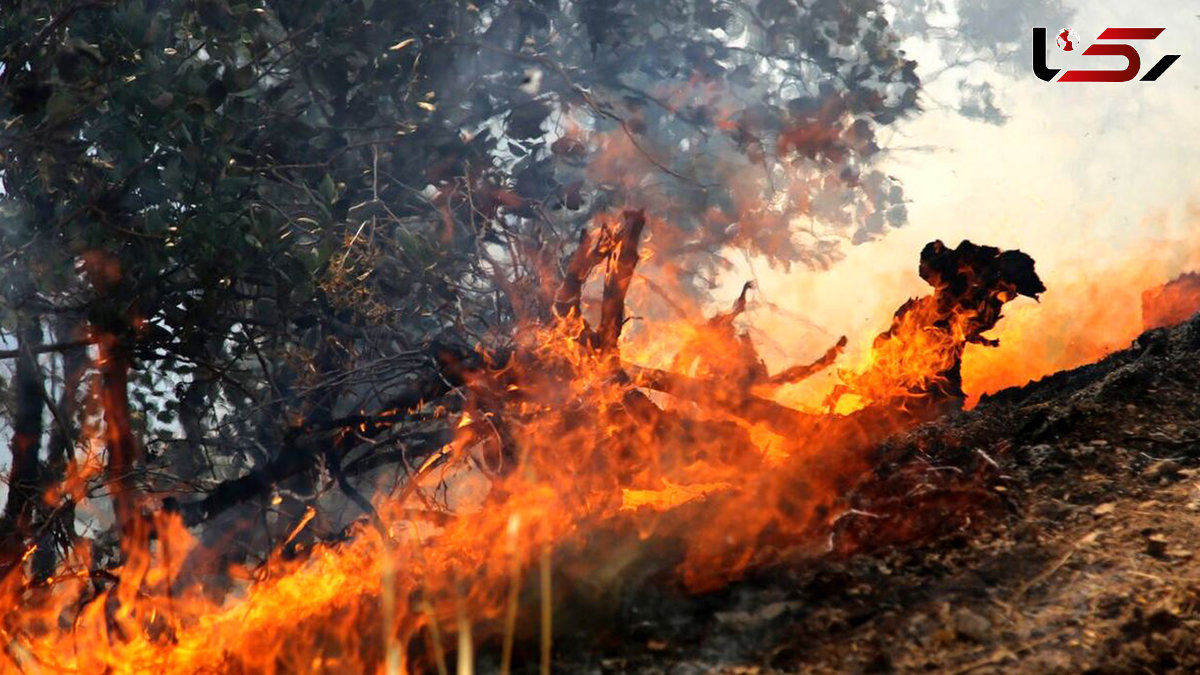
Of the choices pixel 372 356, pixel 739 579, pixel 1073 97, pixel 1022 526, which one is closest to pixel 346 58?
pixel 372 356

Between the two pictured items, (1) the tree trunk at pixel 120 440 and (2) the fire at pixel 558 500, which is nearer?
(2) the fire at pixel 558 500

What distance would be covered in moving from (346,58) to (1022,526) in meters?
7.16

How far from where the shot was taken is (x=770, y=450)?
24.3 feet

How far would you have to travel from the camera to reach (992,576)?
12.7 ft

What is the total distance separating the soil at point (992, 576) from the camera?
339 cm

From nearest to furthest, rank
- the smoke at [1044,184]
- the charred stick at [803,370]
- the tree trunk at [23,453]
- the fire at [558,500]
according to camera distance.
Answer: the fire at [558,500]
the tree trunk at [23,453]
the charred stick at [803,370]
the smoke at [1044,184]

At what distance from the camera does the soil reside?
3393mm

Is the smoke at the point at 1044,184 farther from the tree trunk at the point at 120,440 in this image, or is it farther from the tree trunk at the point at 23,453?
the tree trunk at the point at 23,453

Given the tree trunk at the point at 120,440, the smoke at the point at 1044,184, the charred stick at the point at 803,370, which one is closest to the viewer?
the tree trunk at the point at 120,440

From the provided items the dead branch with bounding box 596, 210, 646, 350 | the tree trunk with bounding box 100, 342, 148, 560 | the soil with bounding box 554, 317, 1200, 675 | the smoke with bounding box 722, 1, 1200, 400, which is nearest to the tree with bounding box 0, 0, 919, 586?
the tree trunk with bounding box 100, 342, 148, 560

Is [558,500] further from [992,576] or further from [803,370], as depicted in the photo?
[992,576]

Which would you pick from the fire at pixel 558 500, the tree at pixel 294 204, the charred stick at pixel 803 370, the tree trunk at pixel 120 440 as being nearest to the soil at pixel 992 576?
the fire at pixel 558 500

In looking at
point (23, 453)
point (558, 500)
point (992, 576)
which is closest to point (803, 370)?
point (558, 500)

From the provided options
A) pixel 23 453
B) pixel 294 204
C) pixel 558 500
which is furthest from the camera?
pixel 294 204
